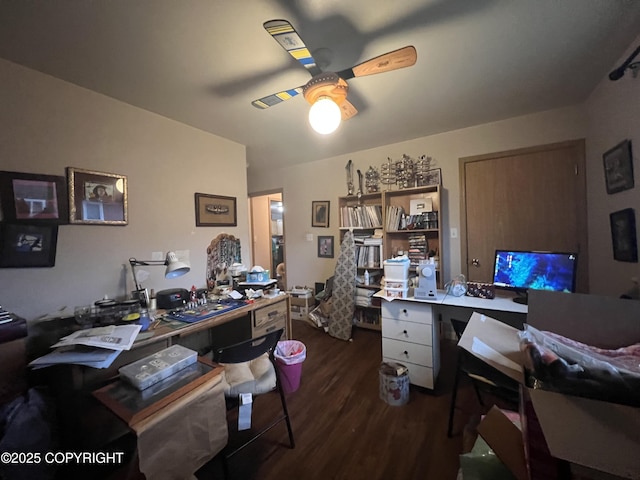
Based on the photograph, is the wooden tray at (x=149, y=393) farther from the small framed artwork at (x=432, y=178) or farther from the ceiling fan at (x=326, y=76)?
the small framed artwork at (x=432, y=178)

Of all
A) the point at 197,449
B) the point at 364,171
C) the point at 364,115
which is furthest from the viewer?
the point at 364,171

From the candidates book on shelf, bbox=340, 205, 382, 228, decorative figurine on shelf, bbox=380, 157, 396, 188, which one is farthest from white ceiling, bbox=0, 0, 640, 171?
book on shelf, bbox=340, 205, 382, 228

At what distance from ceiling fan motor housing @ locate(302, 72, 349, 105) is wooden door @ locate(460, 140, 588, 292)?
1.93 m

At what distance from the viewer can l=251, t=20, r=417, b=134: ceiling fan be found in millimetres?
1165

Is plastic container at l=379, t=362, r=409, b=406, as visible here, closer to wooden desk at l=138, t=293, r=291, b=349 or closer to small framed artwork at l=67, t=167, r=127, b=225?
wooden desk at l=138, t=293, r=291, b=349

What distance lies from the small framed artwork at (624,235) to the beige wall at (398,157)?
1.02 meters

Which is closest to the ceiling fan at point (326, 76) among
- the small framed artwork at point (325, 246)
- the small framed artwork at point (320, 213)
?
the small framed artwork at point (320, 213)

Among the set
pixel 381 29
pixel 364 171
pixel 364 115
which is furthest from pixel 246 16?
pixel 364 171

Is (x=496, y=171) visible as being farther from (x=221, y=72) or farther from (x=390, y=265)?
(x=221, y=72)

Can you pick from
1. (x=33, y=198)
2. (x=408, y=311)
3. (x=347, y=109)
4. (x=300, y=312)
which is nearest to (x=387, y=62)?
(x=347, y=109)

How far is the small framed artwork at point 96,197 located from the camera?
1.72 meters

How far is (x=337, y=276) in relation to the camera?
307cm

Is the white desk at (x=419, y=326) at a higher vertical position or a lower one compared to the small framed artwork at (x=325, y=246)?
lower

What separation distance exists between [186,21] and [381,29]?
1.05m
